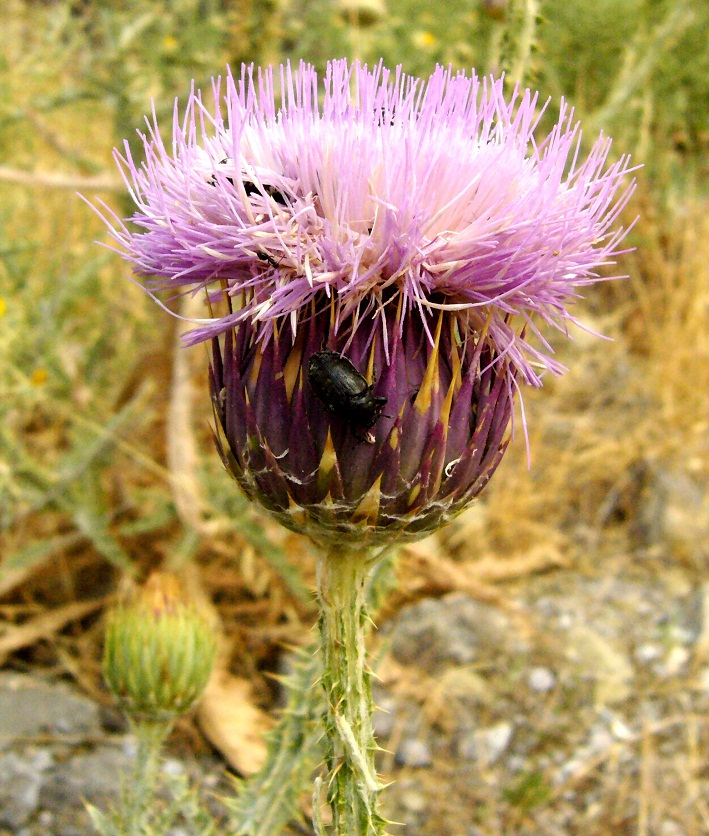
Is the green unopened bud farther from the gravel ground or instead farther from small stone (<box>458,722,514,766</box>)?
small stone (<box>458,722,514,766</box>)

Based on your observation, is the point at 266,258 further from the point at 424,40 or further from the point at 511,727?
the point at 424,40

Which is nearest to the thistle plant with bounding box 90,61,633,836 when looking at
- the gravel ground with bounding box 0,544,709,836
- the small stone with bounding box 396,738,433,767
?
the gravel ground with bounding box 0,544,709,836

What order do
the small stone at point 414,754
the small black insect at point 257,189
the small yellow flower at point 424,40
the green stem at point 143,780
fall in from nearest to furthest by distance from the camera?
the small black insect at point 257,189 < the green stem at point 143,780 < the small stone at point 414,754 < the small yellow flower at point 424,40

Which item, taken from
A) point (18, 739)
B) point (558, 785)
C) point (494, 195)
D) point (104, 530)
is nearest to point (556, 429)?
point (558, 785)

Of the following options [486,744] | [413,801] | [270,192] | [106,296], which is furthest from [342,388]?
[106,296]

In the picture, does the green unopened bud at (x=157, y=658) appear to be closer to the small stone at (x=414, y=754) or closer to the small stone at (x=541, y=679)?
the small stone at (x=414, y=754)

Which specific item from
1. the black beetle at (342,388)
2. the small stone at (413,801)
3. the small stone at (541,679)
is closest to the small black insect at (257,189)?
the black beetle at (342,388)

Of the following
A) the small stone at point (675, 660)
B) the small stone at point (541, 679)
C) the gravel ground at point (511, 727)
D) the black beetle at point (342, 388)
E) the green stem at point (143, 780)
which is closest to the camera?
the black beetle at point (342, 388)
